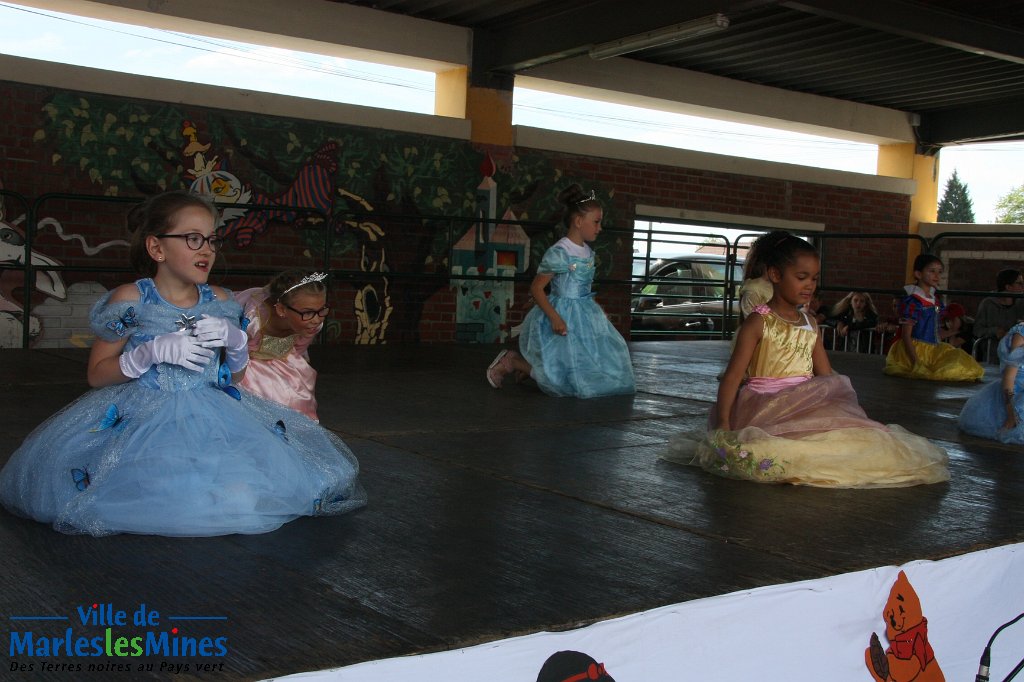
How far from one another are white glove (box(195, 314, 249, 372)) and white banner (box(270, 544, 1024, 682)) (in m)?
1.20

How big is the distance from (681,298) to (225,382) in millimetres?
10094

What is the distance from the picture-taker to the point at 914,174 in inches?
554

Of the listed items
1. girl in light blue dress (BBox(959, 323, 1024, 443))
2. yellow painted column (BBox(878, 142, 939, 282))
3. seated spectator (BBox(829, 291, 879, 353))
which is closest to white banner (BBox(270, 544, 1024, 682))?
girl in light blue dress (BBox(959, 323, 1024, 443))

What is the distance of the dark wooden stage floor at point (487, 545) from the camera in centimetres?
185

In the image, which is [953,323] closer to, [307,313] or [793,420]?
[793,420]

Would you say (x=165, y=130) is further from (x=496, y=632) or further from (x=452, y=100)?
(x=496, y=632)

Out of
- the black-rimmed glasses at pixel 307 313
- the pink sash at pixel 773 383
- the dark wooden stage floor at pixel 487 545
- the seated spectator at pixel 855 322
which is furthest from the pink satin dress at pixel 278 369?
the seated spectator at pixel 855 322

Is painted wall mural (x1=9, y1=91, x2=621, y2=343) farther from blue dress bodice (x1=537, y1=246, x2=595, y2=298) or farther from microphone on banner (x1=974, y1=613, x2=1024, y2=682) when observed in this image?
microphone on banner (x1=974, y1=613, x2=1024, y2=682)

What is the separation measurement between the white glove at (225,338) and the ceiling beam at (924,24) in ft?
20.9

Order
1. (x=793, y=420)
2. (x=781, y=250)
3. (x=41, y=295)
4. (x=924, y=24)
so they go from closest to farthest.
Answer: (x=793, y=420) < (x=781, y=250) < (x=41, y=295) < (x=924, y=24)

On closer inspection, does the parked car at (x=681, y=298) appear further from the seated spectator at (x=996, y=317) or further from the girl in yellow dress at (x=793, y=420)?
the girl in yellow dress at (x=793, y=420)

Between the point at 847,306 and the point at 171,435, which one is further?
the point at 847,306

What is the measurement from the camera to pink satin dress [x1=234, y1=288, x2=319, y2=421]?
12.0 feet

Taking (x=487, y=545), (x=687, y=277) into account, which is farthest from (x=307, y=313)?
(x=687, y=277)
